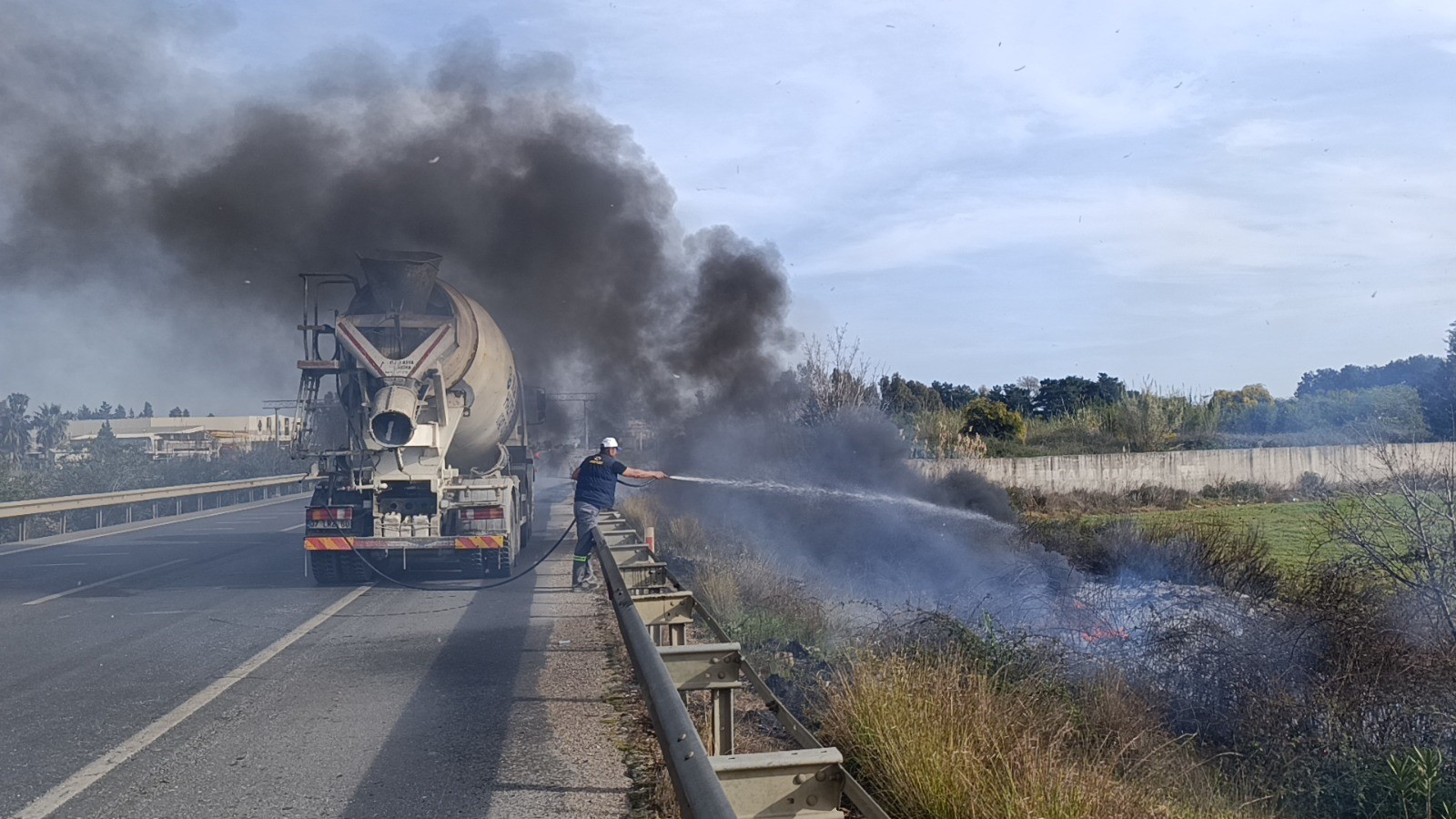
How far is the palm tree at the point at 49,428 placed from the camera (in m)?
45.6

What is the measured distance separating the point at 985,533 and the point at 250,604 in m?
12.4

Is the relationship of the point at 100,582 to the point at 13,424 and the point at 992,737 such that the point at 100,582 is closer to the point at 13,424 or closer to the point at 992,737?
the point at 992,737

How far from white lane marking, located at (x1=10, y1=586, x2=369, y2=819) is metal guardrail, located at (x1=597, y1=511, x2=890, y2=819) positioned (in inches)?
107

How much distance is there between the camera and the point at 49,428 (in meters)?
46.2

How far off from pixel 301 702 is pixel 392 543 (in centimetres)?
595


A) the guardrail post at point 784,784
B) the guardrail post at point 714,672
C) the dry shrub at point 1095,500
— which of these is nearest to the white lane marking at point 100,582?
the guardrail post at point 714,672

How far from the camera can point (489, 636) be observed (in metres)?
10.1

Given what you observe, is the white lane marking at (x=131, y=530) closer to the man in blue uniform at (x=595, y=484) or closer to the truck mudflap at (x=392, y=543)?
the truck mudflap at (x=392, y=543)

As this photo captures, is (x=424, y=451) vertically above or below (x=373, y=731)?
above

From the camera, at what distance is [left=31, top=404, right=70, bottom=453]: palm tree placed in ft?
150

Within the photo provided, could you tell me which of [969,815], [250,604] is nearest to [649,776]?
[969,815]

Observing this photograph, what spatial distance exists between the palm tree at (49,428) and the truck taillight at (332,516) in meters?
37.7

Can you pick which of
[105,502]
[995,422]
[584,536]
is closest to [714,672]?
[584,536]

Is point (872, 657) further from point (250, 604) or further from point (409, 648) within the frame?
point (250, 604)
